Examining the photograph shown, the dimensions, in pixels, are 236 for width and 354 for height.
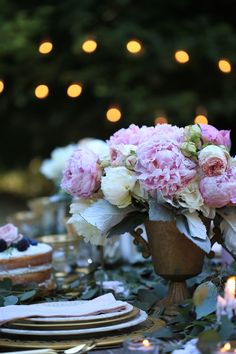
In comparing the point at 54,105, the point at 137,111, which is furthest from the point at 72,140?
the point at 137,111

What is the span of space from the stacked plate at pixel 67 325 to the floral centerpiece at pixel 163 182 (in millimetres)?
334

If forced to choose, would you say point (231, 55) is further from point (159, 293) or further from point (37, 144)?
point (159, 293)

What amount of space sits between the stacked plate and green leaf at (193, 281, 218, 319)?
0.50ft

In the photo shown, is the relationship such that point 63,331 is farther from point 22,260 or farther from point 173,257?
point 22,260

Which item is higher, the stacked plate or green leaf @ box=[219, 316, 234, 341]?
the stacked plate

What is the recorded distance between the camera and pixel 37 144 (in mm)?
8695

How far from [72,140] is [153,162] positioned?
6221 mm

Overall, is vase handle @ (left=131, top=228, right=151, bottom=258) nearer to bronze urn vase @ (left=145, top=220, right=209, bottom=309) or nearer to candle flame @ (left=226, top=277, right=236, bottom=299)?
bronze urn vase @ (left=145, top=220, right=209, bottom=309)

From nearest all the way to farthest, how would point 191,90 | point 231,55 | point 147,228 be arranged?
point 147,228 < point 231,55 < point 191,90

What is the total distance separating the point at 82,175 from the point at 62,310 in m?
0.49

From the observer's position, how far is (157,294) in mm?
2387

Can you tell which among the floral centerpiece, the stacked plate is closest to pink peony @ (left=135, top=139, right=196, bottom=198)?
the floral centerpiece

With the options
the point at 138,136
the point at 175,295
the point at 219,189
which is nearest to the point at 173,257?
the point at 175,295

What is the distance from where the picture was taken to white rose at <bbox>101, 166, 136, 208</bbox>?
2.17 metres
